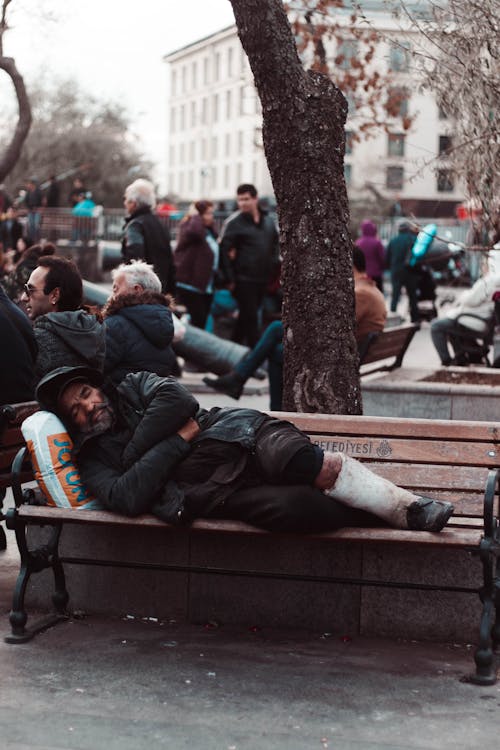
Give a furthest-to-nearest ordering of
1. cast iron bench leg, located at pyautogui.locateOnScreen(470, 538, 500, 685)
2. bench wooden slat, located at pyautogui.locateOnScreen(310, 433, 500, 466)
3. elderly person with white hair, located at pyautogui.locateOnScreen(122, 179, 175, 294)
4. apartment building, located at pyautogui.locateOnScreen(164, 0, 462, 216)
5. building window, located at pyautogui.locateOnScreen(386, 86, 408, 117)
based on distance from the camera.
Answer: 1. apartment building, located at pyautogui.locateOnScreen(164, 0, 462, 216)
2. building window, located at pyautogui.locateOnScreen(386, 86, 408, 117)
3. elderly person with white hair, located at pyautogui.locateOnScreen(122, 179, 175, 294)
4. bench wooden slat, located at pyautogui.locateOnScreen(310, 433, 500, 466)
5. cast iron bench leg, located at pyautogui.locateOnScreen(470, 538, 500, 685)

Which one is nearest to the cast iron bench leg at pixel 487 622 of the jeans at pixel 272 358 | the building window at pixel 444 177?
the jeans at pixel 272 358

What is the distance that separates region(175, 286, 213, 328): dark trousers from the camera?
14891 millimetres

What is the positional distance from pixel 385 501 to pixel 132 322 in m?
2.83

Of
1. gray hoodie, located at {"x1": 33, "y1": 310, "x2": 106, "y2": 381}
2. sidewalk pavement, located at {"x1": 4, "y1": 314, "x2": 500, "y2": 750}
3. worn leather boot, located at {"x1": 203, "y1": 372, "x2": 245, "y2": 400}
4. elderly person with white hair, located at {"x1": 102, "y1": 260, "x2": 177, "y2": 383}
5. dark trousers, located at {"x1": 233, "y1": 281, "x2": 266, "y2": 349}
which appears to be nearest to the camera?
sidewalk pavement, located at {"x1": 4, "y1": 314, "x2": 500, "y2": 750}

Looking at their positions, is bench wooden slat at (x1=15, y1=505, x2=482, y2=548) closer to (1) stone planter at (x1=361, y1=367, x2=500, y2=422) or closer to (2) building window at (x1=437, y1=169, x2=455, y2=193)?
(1) stone planter at (x1=361, y1=367, x2=500, y2=422)

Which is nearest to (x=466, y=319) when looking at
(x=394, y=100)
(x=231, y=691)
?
(x=394, y=100)

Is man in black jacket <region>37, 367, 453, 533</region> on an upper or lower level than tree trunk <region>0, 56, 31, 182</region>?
lower

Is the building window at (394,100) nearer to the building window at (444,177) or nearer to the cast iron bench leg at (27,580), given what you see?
the building window at (444,177)

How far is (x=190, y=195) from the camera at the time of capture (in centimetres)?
10406

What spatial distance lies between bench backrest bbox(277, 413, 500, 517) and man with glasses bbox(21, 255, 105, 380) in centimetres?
121

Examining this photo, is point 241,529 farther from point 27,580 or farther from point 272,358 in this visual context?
point 272,358

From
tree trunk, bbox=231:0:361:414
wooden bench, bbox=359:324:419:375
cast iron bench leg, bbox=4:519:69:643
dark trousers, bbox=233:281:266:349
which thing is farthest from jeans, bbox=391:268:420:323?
cast iron bench leg, bbox=4:519:69:643

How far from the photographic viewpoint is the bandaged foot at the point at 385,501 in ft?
17.4

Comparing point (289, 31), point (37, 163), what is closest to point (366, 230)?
point (289, 31)
